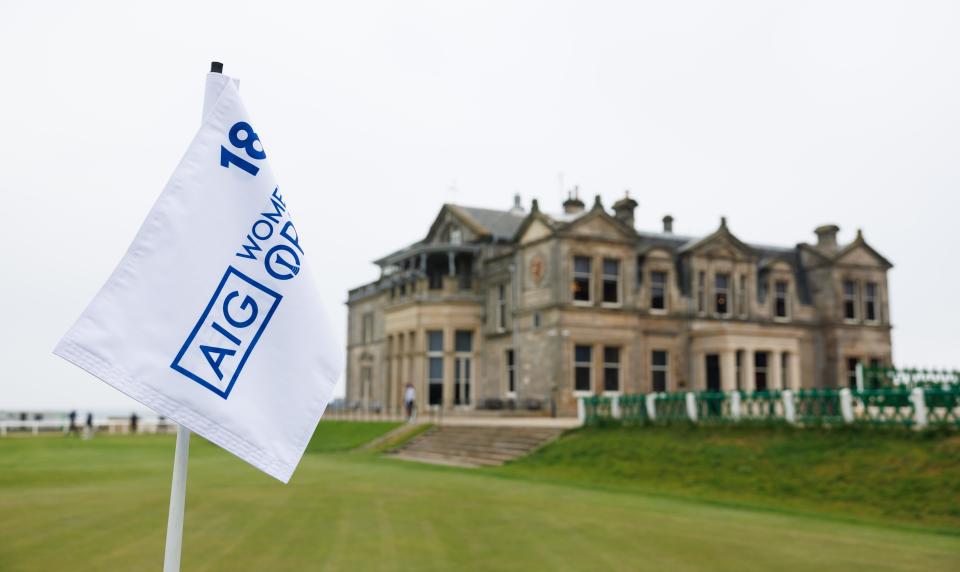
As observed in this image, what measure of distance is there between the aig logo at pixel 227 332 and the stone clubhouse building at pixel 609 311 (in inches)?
1254

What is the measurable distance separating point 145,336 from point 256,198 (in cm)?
85

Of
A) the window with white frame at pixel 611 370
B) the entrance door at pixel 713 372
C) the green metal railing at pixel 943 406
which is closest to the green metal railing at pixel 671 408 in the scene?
the green metal railing at pixel 943 406

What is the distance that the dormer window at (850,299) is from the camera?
42750 millimetres

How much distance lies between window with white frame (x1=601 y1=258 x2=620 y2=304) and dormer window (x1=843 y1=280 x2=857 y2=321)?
45.8ft

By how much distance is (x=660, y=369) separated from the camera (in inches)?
1543

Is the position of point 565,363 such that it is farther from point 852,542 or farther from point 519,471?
point 852,542

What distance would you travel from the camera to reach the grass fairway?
327 inches

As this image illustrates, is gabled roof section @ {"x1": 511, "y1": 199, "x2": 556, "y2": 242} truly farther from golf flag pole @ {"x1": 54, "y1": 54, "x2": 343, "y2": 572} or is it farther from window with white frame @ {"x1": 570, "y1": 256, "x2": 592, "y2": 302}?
golf flag pole @ {"x1": 54, "y1": 54, "x2": 343, "y2": 572}

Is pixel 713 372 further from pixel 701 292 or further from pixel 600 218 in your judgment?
pixel 600 218

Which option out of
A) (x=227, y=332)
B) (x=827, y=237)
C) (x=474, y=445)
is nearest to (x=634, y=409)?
(x=474, y=445)

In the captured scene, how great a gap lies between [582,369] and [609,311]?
292cm

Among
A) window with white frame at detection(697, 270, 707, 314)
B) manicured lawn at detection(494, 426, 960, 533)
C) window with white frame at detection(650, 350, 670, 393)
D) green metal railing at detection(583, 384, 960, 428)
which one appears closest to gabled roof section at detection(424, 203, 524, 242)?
window with white frame at detection(697, 270, 707, 314)

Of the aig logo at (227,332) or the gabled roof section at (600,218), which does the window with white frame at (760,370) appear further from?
the aig logo at (227,332)

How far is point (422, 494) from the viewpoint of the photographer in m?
14.7
